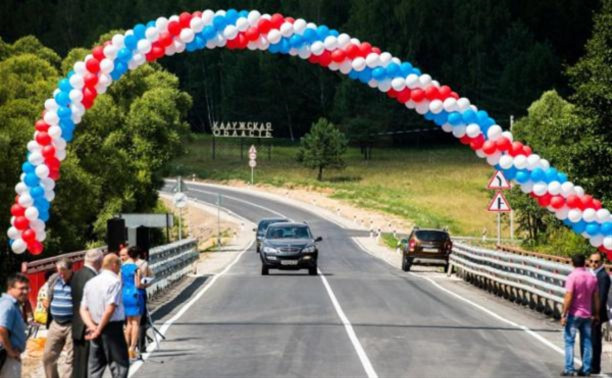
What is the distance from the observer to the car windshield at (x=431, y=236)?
45.8m

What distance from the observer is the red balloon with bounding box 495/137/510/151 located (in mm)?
18922

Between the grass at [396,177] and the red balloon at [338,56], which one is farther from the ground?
the red balloon at [338,56]

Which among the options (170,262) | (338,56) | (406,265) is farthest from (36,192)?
(406,265)

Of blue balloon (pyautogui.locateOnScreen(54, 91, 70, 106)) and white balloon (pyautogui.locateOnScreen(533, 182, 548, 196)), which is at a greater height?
blue balloon (pyautogui.locateOnScreen(54, 91, 70, 106))

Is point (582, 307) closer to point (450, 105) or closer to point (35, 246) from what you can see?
point (450, 105)

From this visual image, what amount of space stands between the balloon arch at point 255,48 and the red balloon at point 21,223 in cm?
2

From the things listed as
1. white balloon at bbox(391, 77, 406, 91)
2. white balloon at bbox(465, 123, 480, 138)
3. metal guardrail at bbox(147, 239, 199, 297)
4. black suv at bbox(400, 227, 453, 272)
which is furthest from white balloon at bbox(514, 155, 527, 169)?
black suv at bbox(400, 227, 453, 272)

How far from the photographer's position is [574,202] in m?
18.3

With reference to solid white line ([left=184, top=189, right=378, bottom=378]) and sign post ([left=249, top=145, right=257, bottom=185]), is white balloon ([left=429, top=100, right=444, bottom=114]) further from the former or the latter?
sign post ([left=249, top=145, right=257, bottom=185])

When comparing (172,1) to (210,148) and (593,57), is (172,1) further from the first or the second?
(593,57)

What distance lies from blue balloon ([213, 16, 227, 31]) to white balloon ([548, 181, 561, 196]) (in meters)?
6.18

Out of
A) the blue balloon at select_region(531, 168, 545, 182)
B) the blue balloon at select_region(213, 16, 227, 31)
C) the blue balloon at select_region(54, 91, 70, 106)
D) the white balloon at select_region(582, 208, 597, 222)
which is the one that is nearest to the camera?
the white balloon at select_region(582, 208, 597, 222)

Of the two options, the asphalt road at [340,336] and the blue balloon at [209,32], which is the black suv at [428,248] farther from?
the blue balloon at [209,32]

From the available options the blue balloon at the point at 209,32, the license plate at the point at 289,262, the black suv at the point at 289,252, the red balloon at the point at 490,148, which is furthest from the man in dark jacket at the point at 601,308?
the license plate at the point at 289,262
